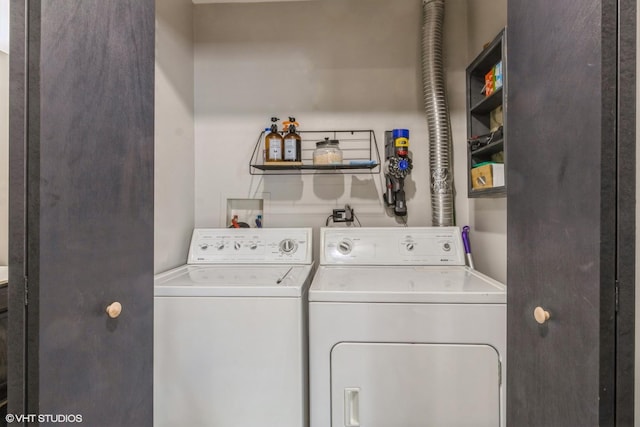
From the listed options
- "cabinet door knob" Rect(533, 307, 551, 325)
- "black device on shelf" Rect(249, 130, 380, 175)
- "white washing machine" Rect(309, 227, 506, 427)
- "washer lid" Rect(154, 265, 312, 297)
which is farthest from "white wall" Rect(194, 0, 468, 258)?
"cabinet door knob" Rect(533, 307, 551, 325)

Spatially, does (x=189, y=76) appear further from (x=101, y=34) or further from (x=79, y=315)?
(x=79, y=315)

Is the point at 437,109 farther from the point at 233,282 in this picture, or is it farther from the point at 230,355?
the point at 230,355

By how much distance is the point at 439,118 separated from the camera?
1.88m

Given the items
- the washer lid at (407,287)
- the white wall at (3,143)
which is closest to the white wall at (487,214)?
the washer lid at (407,287)

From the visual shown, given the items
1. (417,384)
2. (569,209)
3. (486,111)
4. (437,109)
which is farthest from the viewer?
(437,109)

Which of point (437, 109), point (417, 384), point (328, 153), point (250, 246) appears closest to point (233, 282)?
point (250, 246)

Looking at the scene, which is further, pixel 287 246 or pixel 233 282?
pixel 287 246

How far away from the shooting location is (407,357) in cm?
117

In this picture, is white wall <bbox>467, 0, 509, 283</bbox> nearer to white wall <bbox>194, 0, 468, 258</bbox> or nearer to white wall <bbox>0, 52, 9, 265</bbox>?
white wall <bbox>194, 0, 468, 258</bbox>

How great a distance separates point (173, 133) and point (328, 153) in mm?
912

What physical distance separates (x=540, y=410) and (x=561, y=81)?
764mm

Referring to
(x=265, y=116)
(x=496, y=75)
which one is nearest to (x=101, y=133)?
(x=265, y=116)

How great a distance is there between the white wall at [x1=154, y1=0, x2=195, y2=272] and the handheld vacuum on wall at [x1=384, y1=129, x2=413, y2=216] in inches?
50.4

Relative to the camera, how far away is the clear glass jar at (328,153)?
189cm
